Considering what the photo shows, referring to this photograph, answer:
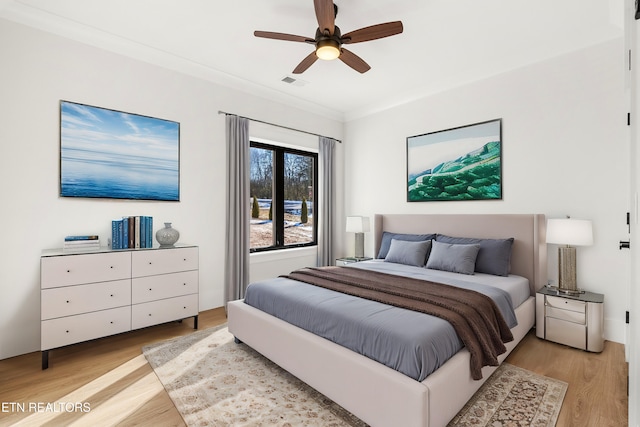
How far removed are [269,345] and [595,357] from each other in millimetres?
2708

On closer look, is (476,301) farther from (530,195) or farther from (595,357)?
(530,195)

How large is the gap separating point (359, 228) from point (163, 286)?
2680 millimetres

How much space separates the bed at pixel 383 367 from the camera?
61.9 inches

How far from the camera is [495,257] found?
3.25m

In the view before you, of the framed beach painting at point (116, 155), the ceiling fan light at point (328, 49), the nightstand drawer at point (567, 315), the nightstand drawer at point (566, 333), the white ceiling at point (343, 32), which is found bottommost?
the nightstand drawer at point (566, 333)

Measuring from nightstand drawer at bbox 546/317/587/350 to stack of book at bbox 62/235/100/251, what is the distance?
4.21 metres

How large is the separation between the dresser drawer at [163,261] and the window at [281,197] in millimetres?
1200

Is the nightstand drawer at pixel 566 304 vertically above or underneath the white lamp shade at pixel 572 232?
underneath

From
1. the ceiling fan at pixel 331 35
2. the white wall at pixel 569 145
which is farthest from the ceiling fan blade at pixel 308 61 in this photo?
the white wall at pixel 569 145

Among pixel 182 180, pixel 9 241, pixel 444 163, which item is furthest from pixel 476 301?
pixel 9 241

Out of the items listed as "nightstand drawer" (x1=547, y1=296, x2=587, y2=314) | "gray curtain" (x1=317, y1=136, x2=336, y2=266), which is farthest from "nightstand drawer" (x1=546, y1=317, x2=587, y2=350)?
"gray curtain" (x1=317, y1=136, x2=336, y2=266)

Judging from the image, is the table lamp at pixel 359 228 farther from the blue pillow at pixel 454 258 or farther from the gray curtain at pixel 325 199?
the blue pillow at pixel 454 258

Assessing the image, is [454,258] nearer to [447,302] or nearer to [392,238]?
[392,238]

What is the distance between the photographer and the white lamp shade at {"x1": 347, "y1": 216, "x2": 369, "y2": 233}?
4645 mm
